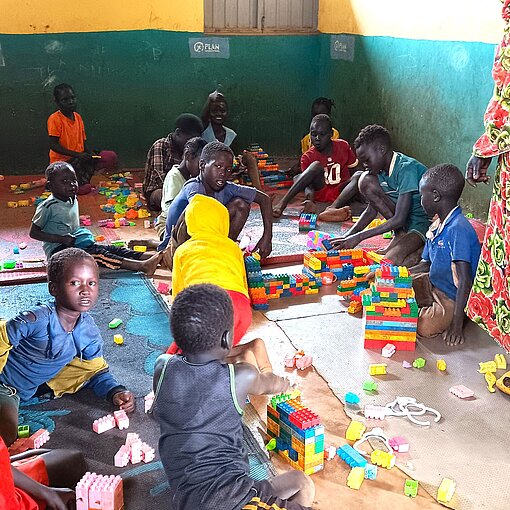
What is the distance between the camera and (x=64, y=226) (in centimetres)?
503

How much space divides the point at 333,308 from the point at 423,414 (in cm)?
134

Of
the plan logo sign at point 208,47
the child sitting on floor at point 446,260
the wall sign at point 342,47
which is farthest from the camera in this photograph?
the plan logo sign at point 208,47

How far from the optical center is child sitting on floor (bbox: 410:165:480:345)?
4.11 meters

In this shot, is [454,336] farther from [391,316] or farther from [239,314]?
[239,314]

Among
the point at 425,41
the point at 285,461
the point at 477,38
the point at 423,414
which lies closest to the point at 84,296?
the point at 285,461

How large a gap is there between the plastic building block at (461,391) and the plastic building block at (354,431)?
0.63 metres

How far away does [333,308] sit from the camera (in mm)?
4652

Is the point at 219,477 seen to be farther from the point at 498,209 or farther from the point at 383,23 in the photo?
the point at 383,23

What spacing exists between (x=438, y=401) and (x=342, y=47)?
611 cm

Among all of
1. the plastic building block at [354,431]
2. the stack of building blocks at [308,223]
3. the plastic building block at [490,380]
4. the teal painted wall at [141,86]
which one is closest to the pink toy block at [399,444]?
the plastic building block at [354,431]

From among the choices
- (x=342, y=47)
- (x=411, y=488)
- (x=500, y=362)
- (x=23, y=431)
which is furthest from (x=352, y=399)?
(x=342, y=47)

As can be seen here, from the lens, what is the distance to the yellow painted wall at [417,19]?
616 centimetres

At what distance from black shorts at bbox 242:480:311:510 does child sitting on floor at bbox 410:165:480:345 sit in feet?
6.64

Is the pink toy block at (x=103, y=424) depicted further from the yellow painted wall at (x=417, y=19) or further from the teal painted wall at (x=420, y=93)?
the yellow painted wall at (x=417, y=19)
